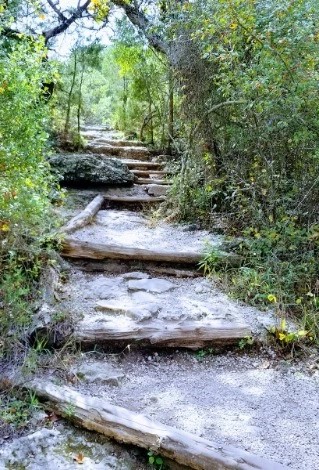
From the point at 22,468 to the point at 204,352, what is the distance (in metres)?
1.30

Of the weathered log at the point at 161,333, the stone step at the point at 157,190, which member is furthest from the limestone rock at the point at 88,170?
the weathered log at the point at 161,333

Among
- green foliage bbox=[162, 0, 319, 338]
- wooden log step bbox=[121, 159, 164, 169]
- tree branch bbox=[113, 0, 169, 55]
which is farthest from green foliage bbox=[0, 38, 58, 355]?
wooden log step bbox=[121, 159, 164, 169]

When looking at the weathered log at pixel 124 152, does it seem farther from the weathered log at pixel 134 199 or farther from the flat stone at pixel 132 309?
the flat stone at pixel 132 309

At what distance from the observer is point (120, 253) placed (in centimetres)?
362

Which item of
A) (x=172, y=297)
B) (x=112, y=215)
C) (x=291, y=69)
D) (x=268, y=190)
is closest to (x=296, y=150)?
(x=268, y=190)

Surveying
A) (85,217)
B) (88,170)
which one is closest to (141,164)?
(88,170)

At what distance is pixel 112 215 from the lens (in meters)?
5.21

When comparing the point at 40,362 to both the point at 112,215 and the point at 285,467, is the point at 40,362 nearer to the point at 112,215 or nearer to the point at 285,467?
the point at 285,467

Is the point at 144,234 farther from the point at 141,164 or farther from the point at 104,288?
the point at 141,164

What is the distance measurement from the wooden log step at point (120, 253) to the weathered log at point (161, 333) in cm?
95

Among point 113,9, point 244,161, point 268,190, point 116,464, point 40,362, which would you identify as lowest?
point 116,464

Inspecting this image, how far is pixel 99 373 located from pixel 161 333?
1.57 feet

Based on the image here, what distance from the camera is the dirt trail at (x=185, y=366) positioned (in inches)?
75.7

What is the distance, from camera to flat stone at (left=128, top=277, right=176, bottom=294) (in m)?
3.23
